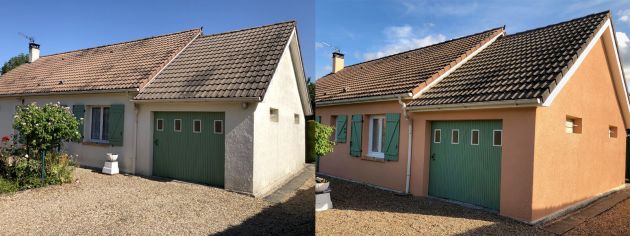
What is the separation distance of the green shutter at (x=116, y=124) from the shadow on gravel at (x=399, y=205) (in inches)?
171

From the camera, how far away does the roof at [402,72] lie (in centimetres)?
676

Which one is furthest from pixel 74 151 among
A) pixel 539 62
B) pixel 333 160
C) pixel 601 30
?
pixel 601 30

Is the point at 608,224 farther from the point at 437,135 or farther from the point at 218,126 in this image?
the point at 218,126

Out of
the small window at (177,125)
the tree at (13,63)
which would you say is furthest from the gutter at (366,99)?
the tree at (13,63)

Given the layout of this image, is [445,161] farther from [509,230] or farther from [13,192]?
[13,192]

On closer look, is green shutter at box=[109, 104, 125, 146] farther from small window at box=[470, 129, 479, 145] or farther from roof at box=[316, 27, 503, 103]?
small window at box=[470, 129, 479, 145]

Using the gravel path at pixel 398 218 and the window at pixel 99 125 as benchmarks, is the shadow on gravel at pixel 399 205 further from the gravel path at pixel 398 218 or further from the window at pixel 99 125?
the window at pixel 99 125

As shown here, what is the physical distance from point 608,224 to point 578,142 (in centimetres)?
150

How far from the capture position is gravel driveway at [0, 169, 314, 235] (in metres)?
3.57

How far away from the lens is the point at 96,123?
809 cm

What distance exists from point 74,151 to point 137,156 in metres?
1.64

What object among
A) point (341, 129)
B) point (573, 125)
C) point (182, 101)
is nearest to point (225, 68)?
point (182, 101)

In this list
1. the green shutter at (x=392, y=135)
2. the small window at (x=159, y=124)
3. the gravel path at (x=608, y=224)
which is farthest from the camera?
the small window at (x=159, y=124)

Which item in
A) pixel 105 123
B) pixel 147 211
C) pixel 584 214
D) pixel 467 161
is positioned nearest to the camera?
pixel 147 211
